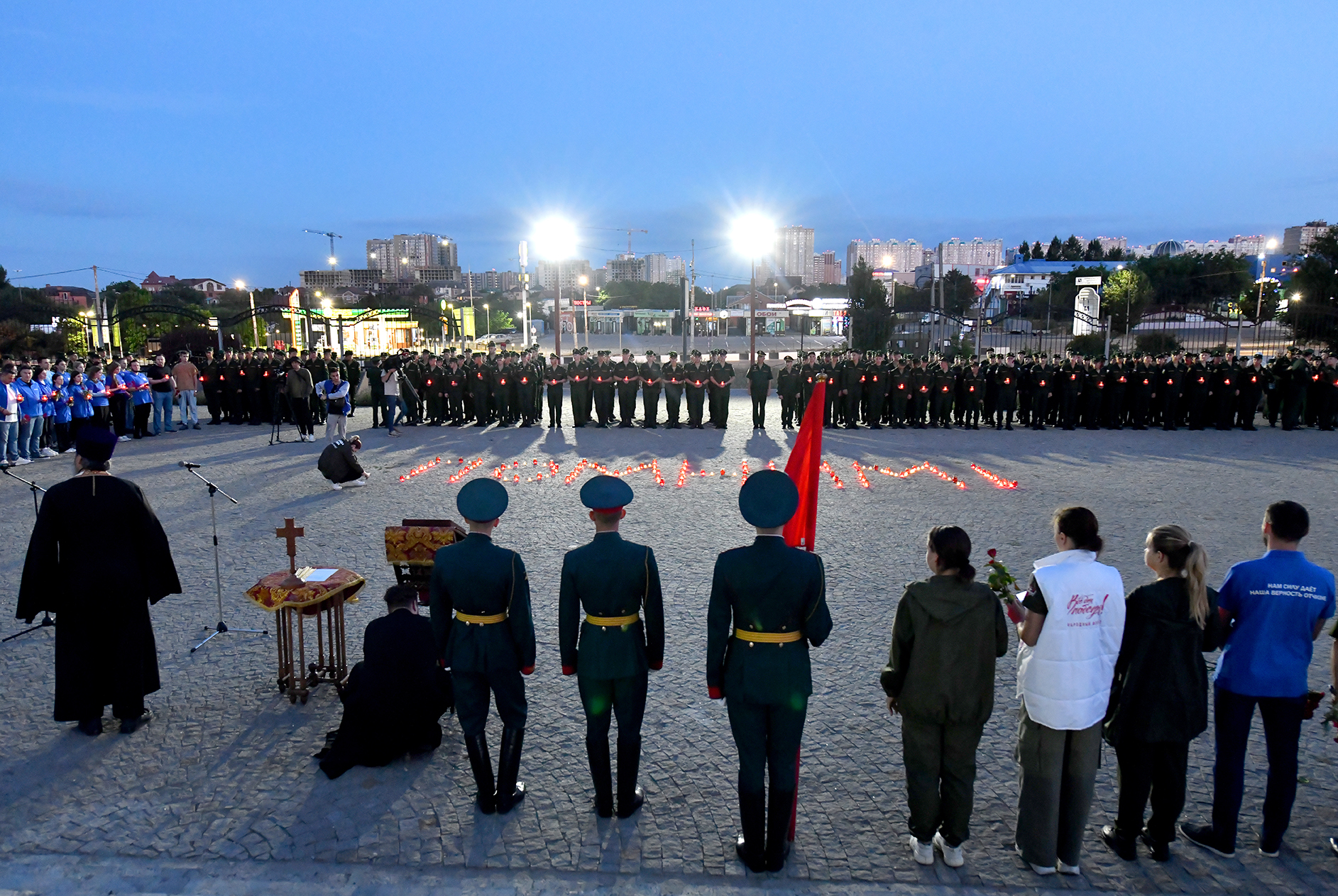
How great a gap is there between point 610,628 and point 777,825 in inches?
49.0

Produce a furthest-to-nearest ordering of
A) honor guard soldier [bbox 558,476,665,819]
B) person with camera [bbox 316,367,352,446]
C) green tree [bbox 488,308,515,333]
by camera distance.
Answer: green tree [bbox 488,308,515,333]
person with camera [bbox 316,367,352,446]
honor guard soldier [bbox 558,476,665,819]

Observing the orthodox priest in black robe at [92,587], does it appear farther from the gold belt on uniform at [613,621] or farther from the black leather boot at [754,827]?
the black leather boot at [754,827]

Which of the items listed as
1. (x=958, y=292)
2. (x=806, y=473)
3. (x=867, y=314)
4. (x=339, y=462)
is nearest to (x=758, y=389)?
(x=339, y=462)

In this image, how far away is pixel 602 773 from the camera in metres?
4.31

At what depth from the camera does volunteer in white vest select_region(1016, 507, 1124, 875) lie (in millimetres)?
3729

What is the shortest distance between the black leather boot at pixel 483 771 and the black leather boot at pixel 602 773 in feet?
1.85

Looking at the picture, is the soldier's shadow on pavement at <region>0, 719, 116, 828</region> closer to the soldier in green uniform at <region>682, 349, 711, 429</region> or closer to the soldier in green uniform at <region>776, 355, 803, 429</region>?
the soldier in green uniform at <region>682, 349, 711, 429</region>

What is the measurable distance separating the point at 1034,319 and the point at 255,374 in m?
62.8

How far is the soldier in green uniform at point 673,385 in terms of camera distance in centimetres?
2139

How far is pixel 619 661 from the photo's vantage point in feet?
13.7

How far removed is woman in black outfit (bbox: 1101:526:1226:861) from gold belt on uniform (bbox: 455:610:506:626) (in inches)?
123

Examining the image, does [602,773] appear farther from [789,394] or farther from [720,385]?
[789,394]

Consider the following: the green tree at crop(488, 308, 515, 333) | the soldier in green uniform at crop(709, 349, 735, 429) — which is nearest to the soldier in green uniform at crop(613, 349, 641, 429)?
the soldier in green uniform at crop(709, 349, 735, 429)

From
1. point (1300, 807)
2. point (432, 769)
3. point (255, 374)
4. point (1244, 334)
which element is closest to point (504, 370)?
point (255, 374)
